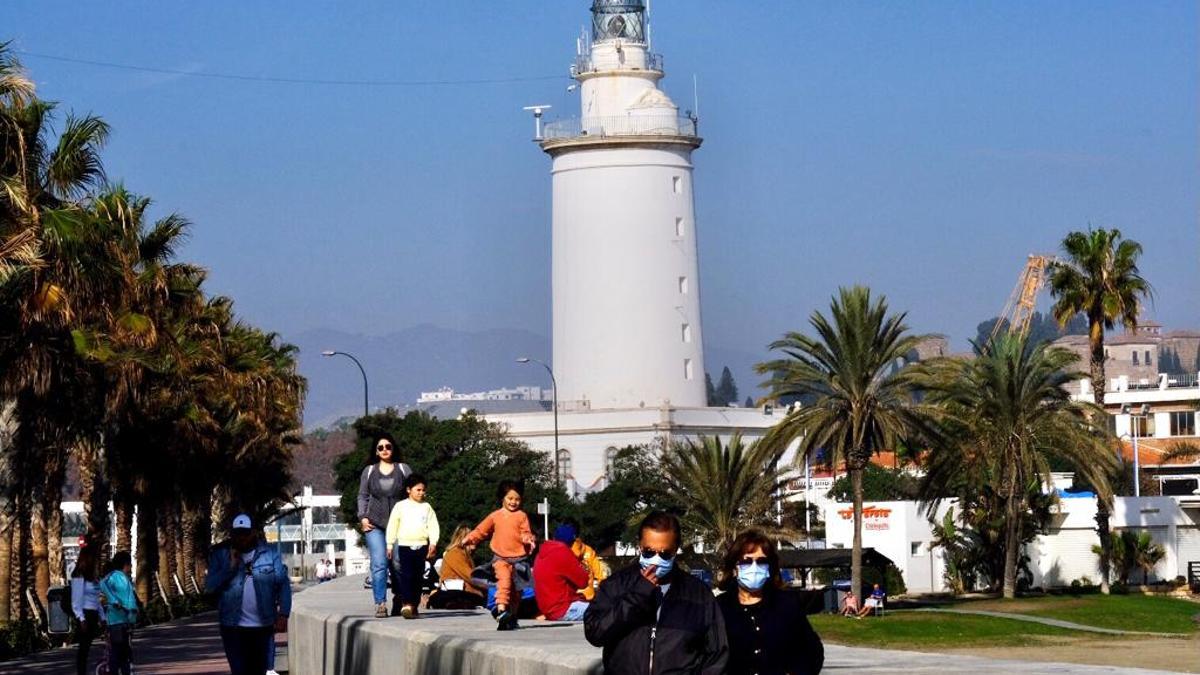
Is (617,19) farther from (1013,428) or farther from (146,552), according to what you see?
(146,552)

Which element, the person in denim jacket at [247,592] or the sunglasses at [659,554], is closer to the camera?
the sunglasses at [659,554]

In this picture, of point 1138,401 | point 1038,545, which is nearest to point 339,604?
point 1038,545

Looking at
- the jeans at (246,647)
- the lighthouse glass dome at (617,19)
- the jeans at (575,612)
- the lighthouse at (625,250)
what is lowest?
the jeans at (246,647)

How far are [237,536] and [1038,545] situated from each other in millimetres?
64678

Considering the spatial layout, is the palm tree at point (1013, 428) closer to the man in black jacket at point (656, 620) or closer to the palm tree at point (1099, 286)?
the palm tree at point (1099, 286)

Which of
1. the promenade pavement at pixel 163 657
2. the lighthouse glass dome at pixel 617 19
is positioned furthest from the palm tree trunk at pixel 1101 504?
the lighthouse glass dome at pixel 617 19

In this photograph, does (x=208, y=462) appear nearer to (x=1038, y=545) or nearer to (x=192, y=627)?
(x=192, y=627)

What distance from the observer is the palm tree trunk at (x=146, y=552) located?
50.1 m

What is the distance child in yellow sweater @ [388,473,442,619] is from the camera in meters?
17.9

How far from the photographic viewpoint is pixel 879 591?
62000 millimetres

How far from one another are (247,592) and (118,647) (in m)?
6.58

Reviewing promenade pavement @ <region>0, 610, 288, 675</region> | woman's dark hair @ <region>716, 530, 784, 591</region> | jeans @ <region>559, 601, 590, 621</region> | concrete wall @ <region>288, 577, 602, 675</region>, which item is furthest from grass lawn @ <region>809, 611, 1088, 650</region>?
woman's dark hair @ <region>716, 530, 784, 591</region>

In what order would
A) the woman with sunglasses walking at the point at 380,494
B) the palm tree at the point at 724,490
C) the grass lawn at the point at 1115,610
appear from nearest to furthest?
the woman with sunglasses walking at the point at 380,494
the grass lawn at the point at 1115,610
the palm tree at the point at 724,490

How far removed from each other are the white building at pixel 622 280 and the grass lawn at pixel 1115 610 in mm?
52590
